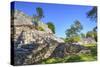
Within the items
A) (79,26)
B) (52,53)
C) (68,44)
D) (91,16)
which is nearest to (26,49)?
(52,53)

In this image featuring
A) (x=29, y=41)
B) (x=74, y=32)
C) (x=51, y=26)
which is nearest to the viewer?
(x=29, y=41)

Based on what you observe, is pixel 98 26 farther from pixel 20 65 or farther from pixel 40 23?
pixel 20 65

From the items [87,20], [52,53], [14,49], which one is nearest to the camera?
[14,49]

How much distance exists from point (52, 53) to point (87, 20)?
0.59 meters

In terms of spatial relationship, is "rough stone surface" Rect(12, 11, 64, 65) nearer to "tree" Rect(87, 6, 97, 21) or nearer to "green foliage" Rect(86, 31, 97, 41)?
"green foliage" Rect(86, 31, 97, 41)

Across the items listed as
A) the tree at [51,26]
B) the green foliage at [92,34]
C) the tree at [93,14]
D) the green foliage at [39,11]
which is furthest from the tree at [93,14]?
the green foliage at [39,11]

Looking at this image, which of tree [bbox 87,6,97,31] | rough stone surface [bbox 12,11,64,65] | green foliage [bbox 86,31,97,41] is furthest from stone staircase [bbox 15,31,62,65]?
tree [bbox 87,6,97,31]

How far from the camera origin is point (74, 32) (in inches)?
105

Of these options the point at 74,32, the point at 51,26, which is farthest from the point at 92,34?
the point at 51,26

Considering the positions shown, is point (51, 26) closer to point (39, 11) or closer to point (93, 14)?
point (39, 11)

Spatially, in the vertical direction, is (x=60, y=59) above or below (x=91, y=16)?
below

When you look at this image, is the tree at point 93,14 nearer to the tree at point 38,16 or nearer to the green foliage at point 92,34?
the green foliage at point 92,34
